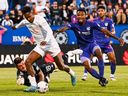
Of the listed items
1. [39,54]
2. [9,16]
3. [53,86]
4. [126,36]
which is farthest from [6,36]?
[39,54]

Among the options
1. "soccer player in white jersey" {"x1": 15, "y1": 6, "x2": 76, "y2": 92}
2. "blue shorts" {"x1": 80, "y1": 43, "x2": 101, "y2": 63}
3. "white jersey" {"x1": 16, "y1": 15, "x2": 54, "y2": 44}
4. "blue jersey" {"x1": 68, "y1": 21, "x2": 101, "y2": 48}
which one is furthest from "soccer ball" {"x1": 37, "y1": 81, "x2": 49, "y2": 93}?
"blue jersey" {"x1": 68, "y1": 21, "x2": 101, "y2": 48}

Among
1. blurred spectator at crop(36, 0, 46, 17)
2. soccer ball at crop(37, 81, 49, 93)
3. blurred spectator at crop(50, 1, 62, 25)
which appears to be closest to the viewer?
soccer ball at crop(37, 81, 49, 93)

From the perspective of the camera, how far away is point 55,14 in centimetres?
3078

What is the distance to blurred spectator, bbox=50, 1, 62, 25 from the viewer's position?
30.5 m

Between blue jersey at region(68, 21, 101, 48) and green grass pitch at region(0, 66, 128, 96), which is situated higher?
blue jersey at region(68, 21, 101, 48)

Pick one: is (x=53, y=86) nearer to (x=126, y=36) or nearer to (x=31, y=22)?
(x=31, y=22)

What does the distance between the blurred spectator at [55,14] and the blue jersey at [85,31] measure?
13.6 meters

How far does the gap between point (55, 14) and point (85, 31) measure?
14.2 metres

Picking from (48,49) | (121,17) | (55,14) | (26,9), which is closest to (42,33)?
(48,49)

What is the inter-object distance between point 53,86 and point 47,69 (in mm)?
1373

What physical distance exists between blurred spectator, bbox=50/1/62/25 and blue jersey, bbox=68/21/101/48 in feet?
44.7

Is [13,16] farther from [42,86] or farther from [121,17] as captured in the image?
[42,86]

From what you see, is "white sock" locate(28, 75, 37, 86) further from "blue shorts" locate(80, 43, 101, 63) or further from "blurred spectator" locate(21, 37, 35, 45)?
"blurred spectator" locate(21, 37, 35, 45)

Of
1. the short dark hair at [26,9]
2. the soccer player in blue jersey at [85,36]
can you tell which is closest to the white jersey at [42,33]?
the short dark hair at [26,9]
